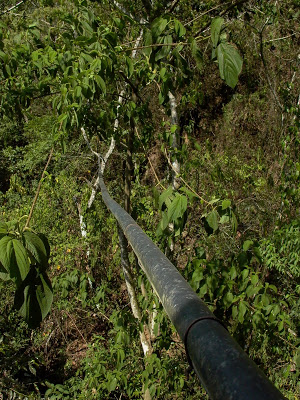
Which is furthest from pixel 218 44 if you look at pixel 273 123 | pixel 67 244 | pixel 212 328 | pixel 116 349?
pixel 273 123

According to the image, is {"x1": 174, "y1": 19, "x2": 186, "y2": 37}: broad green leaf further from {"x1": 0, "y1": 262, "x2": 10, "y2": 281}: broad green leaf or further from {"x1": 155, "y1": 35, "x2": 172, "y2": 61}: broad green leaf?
{"x1": 0, "y1": 262, "x2": 10, "y2": 281}: broad green leaf

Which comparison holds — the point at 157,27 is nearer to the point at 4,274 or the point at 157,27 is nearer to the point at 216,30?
the point at 216,30

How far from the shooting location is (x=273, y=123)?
20.5 feet

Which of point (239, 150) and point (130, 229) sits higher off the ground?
point (130, 229)

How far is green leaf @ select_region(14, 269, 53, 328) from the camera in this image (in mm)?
838

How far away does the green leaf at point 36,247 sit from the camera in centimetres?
84

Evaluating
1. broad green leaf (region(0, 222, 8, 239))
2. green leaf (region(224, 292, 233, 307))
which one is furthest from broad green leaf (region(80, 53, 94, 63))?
green leaf (region(224, 292, 233, 307))

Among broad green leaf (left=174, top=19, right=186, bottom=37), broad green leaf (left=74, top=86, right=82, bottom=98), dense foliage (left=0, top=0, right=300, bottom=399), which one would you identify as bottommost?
dense foliage (left=0, top=0, right=300, bottom=399)

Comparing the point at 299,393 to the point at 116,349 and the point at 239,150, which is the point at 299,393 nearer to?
the point at 116,349

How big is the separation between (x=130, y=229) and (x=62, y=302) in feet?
9.83

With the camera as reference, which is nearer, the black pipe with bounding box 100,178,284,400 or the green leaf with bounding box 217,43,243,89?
the black pipe with bounding box 100,178,284,400

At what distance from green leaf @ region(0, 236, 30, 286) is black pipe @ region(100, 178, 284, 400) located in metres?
0.27

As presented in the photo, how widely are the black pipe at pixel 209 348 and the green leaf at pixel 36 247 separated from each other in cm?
29

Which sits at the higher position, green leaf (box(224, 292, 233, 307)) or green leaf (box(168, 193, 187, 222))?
green leaf (box(168, 193, 187, 222))
